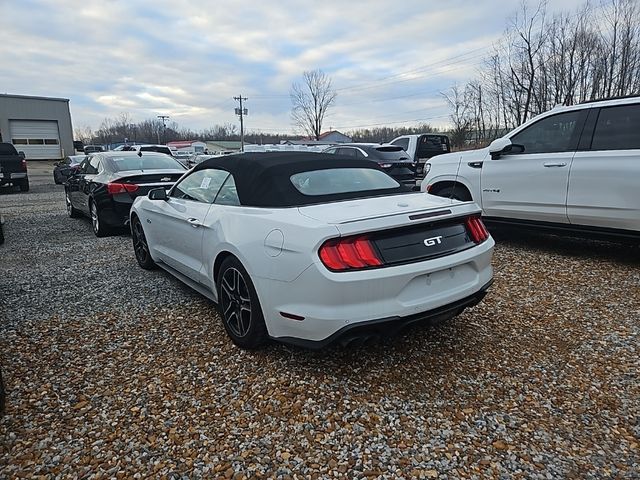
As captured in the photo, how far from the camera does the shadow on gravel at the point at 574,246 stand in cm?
547

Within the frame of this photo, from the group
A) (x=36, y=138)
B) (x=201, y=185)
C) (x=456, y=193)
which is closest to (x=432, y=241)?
(x=201, y=185)

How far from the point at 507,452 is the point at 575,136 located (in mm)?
4342

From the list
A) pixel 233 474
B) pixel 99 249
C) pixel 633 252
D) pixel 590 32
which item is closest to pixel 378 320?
pixel 233 474

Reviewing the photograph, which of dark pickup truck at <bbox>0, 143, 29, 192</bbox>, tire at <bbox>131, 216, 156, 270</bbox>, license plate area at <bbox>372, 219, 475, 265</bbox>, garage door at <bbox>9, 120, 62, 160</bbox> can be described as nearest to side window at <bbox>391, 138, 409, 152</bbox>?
tire at <bbox>131, 216, 156, 270</bbox>

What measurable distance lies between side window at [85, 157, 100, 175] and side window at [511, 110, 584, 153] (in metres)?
6.86

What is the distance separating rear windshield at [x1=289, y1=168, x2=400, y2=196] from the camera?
131 inches

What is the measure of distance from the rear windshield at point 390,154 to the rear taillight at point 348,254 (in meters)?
9.45

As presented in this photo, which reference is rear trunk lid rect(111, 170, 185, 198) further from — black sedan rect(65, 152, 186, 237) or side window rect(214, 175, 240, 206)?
side window rect(214, 175, 240, 206)

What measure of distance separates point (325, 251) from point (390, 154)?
32.4 ft

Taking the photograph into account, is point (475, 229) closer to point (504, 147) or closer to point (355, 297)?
point (355, 297)

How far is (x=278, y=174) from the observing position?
3.35 metres

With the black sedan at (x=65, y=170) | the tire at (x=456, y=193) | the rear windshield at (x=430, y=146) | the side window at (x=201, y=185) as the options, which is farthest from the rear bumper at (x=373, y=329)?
the rear windshield at (x=430, y=146)

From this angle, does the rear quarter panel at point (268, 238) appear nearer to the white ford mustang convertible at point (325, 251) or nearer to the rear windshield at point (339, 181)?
the white ford mustang convertible at point (325, 251)

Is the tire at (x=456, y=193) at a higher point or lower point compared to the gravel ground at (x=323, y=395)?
higher
